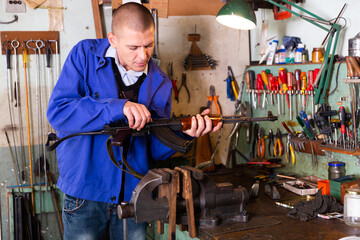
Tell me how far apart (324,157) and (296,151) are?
0.77ft

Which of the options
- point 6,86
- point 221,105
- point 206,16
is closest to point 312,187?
point 221,105

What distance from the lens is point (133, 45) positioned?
1955 millimetres

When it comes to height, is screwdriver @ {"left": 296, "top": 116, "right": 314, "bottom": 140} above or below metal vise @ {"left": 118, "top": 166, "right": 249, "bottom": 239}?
above

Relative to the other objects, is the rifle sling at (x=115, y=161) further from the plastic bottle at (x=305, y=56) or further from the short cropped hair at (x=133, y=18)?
the plastic bottle at (x=305, y=56)

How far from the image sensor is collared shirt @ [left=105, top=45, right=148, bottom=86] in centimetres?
206

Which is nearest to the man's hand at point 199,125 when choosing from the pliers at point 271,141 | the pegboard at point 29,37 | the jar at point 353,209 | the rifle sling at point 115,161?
the rifle sling at point 115,161

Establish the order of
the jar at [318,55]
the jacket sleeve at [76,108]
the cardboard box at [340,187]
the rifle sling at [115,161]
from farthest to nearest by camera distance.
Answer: the jar at [318,55] < the cardboard box at [340,187] < the rifle sling at [115,161] < the jacket sleeve at [76,108]

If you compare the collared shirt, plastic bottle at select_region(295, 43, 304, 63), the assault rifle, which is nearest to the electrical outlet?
the collared shirt

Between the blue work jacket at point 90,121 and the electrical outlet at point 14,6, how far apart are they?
99cm

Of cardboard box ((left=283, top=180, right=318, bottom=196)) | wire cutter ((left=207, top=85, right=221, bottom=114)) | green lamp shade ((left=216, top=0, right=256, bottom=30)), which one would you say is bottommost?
cardboard box ((left=283, top=180, right=318, bottom=196))

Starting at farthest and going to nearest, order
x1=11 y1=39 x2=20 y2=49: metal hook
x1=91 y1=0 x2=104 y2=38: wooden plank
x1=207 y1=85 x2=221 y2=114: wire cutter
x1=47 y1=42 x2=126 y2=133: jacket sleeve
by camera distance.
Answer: x1=207 y1=85 x2=221 y2=114: wire cutter
x1=91 y1=0 x2=104 y2=38: wooden plank
x1=11 y1=39 x2=20 y2=49: metal hook
x1=47 y1=42 x2=126 y2=133: jacket sleeve

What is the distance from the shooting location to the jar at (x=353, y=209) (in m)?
1.90

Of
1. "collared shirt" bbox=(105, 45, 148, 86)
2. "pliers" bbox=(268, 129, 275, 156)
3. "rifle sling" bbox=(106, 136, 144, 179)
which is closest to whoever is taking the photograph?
"rifle sling" bbox=(106, 136, 144, 179)

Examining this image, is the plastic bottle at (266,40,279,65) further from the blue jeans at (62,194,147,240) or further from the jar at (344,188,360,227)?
Answer: the blue jeans at (62,194,147,240)
